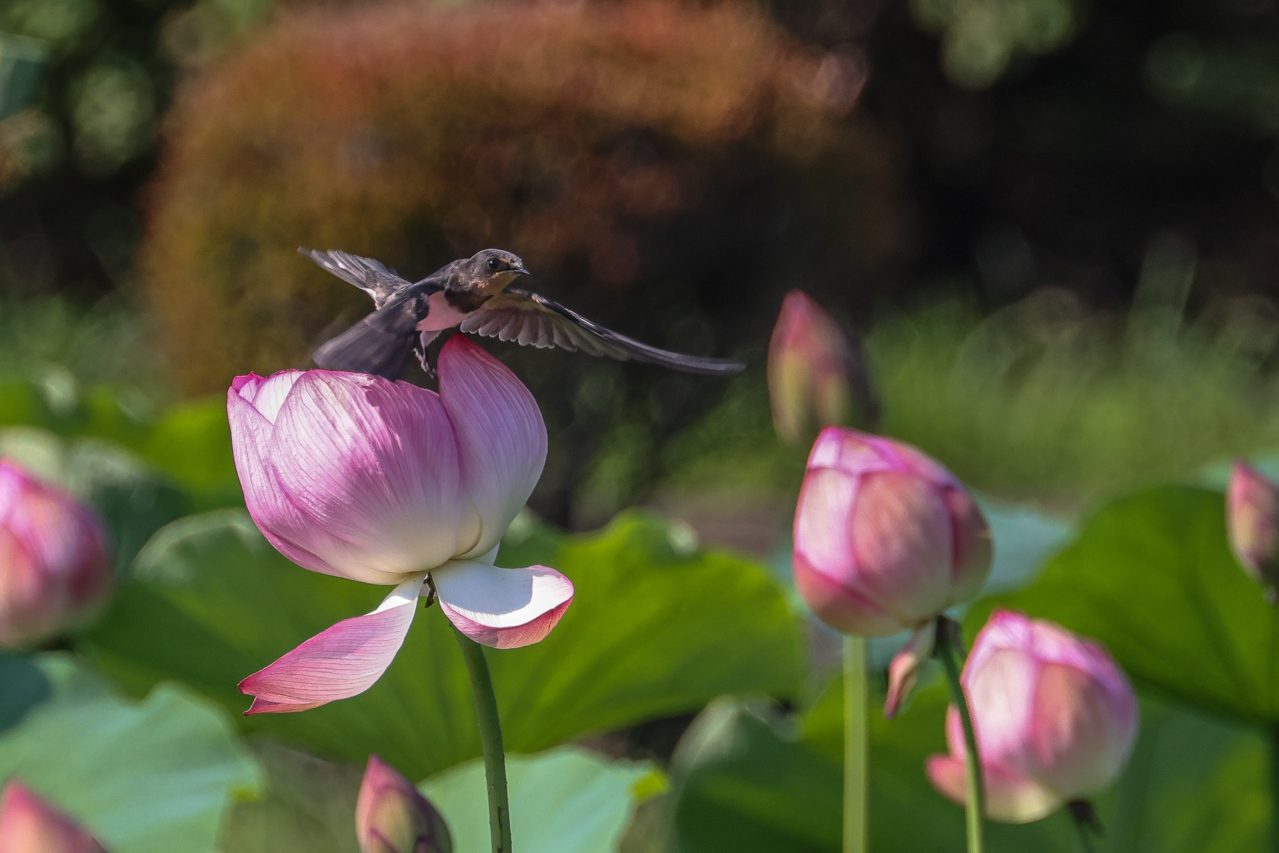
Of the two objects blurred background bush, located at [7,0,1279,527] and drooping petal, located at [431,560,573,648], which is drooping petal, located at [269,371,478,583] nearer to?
drooping petal, located at [431,560,573,648]

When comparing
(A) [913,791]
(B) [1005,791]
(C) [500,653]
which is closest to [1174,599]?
(A) [913,791]

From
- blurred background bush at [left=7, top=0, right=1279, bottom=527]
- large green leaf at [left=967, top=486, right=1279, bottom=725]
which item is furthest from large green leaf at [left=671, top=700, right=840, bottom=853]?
blurred background bush at [left=7, top=0, right=1279, bottom=527]

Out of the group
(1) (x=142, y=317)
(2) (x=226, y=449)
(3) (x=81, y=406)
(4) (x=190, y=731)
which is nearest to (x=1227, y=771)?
(4) (x=190, y=731)

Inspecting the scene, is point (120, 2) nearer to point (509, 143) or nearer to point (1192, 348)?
point (509, 143)

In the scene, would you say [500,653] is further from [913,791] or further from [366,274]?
[366,274]

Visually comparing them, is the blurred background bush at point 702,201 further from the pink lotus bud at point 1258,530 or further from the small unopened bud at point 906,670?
the pink lotus bud at point 1258,530
